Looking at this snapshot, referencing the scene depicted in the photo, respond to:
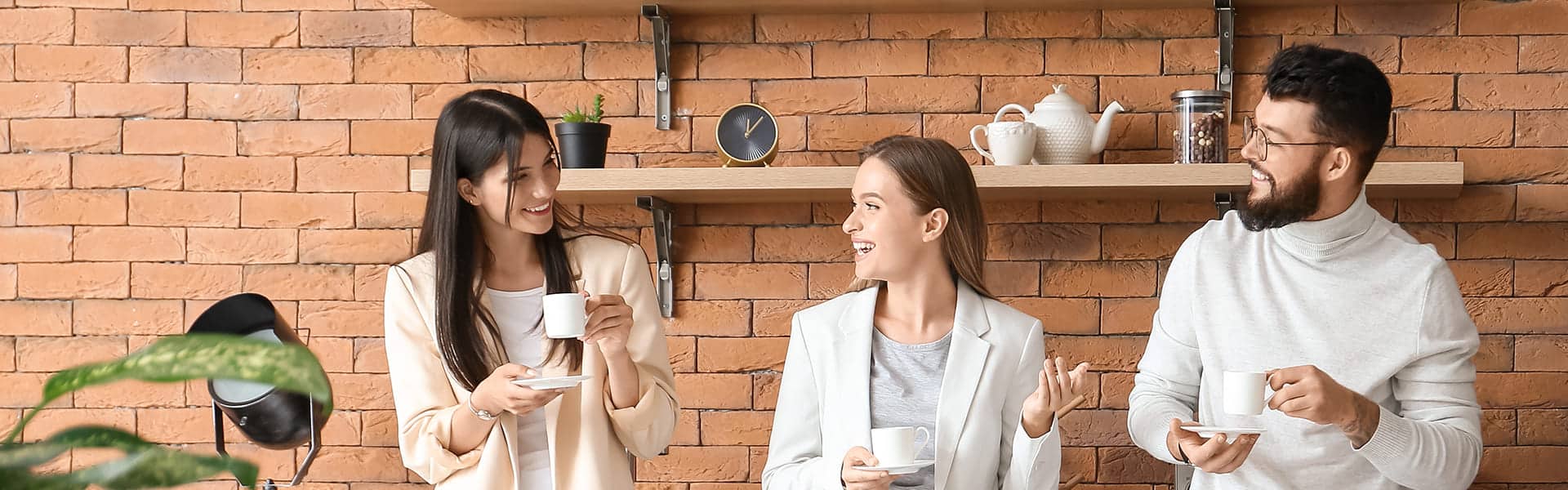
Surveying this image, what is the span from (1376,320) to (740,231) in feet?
3.82

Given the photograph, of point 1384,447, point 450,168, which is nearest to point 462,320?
point 450,168

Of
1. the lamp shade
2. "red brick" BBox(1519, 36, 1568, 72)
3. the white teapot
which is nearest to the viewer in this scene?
the lamp shade

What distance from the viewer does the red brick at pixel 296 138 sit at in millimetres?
2480

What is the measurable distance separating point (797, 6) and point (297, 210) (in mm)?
1087

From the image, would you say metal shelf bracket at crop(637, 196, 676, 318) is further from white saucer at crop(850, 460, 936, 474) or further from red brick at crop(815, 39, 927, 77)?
white saucer at crop(850, 460, 936, 474)

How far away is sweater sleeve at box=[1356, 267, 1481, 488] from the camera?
161 centimetres

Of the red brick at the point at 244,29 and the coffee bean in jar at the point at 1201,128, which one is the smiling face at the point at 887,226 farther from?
the red brick at the point at 244,29

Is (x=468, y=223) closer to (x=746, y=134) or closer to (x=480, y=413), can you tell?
(x=480, y=413)

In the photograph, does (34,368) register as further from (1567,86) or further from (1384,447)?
(1567,86)

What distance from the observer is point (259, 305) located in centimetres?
200

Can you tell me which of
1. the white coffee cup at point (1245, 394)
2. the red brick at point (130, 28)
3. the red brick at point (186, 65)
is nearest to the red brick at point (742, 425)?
the white coffee cup at point (1245, 394)

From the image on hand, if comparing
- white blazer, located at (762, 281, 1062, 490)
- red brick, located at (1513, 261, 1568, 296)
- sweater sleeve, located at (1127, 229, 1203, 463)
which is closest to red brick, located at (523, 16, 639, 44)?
white blazer, located at (762, 281, 1062, 490)

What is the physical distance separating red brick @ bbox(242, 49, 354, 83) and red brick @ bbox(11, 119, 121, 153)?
1.01 ft

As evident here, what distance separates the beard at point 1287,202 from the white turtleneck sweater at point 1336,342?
0.04 meters
